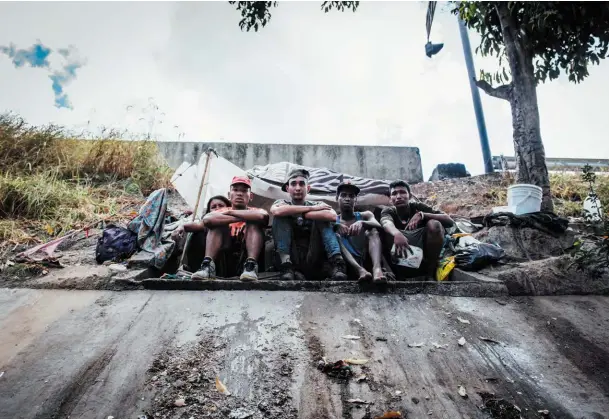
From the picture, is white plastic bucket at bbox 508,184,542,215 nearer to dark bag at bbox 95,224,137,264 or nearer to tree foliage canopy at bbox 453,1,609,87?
tree foliage canopy at bbox 453,1,609,87

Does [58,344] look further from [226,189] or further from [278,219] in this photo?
[226,189]

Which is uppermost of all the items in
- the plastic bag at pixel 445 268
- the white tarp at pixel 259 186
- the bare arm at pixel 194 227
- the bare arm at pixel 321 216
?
the white tarp at pixel 259 186

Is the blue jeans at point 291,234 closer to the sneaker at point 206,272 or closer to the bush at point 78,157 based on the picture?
the sneaker at point 206,272

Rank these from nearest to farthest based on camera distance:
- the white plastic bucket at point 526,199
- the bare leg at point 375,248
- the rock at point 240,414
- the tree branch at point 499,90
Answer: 1. the rock at point 240,414
2. the bare leg at point 375,248
3. the white plastic bucket at point 526,199
4. the tree branch at point 499,90

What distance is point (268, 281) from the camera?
3.22 m

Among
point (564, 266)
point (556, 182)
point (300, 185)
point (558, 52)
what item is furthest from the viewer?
point (556, 182)

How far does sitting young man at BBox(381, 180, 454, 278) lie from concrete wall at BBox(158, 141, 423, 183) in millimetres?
4337

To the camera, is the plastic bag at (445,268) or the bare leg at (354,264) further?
the plastic bag at (445,268)

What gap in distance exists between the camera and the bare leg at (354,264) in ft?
10.3

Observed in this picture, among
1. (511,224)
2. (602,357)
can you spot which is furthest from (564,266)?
(602,357)

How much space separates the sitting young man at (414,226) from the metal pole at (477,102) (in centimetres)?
542

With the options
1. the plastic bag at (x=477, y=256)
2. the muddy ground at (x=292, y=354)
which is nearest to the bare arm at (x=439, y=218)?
the plastic bag at (x=477, y=256)

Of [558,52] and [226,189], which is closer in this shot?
[226,189]

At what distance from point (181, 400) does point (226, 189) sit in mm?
3472
